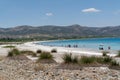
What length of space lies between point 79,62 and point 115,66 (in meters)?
1.96

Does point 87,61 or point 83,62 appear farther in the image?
point 87,61

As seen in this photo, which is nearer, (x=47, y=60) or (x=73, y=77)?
(x=73, y=77)

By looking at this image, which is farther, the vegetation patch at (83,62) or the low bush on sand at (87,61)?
the low bush on sand at (87,61)

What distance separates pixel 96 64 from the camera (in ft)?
58.5

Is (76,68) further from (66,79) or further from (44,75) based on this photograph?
(66,79)

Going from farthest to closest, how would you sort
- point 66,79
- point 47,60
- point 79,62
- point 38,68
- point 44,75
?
point 47,60 < point 79,62 < point 38,68 < point 44,75 < point 66,79

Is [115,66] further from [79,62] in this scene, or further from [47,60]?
[47,60]

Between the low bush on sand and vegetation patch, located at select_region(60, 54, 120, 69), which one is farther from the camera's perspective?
the low bush on sand

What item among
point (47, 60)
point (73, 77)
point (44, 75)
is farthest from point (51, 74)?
point (47, 60)

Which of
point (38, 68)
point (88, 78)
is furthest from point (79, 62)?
point (88, 78)

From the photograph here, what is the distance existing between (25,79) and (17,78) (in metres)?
0.40

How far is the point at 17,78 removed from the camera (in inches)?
488

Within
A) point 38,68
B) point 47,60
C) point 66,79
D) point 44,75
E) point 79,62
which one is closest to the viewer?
point 66,79

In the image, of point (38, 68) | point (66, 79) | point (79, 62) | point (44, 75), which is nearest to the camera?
point (66, 79)
